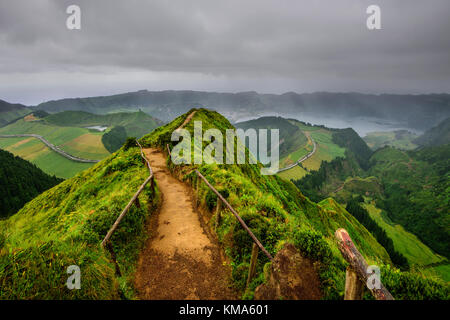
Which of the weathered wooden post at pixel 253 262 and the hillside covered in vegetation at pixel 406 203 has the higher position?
the weathered wooden post at pixel 253 262

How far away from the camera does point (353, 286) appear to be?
4277 millimetres

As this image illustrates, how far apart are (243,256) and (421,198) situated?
690 ft

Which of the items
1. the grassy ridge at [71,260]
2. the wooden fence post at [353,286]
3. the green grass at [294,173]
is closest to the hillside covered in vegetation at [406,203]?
the green grass at [294,173]

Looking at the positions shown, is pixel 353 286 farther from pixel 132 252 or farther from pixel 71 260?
pixel 132 252

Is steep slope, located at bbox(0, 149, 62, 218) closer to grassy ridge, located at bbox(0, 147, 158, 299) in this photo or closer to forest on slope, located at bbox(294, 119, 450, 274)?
grassy ridge, located at bbox(0, 147, 158, 299)

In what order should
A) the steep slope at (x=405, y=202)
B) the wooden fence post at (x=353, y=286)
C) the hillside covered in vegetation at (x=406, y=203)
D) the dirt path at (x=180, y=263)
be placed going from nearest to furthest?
1. the wooden fence post at (x=353, y=286)
2. the dirt path at (x=180, y=263)
3. the hillside covered in vegetation at (x=406, y=203)
4. the steep slope at (x=405, y=202)

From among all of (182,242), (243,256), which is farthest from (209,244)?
(243,256)

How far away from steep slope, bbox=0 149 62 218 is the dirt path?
8924cm

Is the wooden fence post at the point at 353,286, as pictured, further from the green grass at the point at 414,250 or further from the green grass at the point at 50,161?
the green grass at the point at 50,161

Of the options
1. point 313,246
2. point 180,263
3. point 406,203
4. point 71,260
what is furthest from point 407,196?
point 71,260

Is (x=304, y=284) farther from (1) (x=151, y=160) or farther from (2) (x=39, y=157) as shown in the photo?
(2) (x=39, y=157)

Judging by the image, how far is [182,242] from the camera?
29.2 feet

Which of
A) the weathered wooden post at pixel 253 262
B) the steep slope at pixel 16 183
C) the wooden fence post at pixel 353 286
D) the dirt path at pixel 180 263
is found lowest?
the steep slope at pixel 16 183

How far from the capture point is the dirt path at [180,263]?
6657mm
